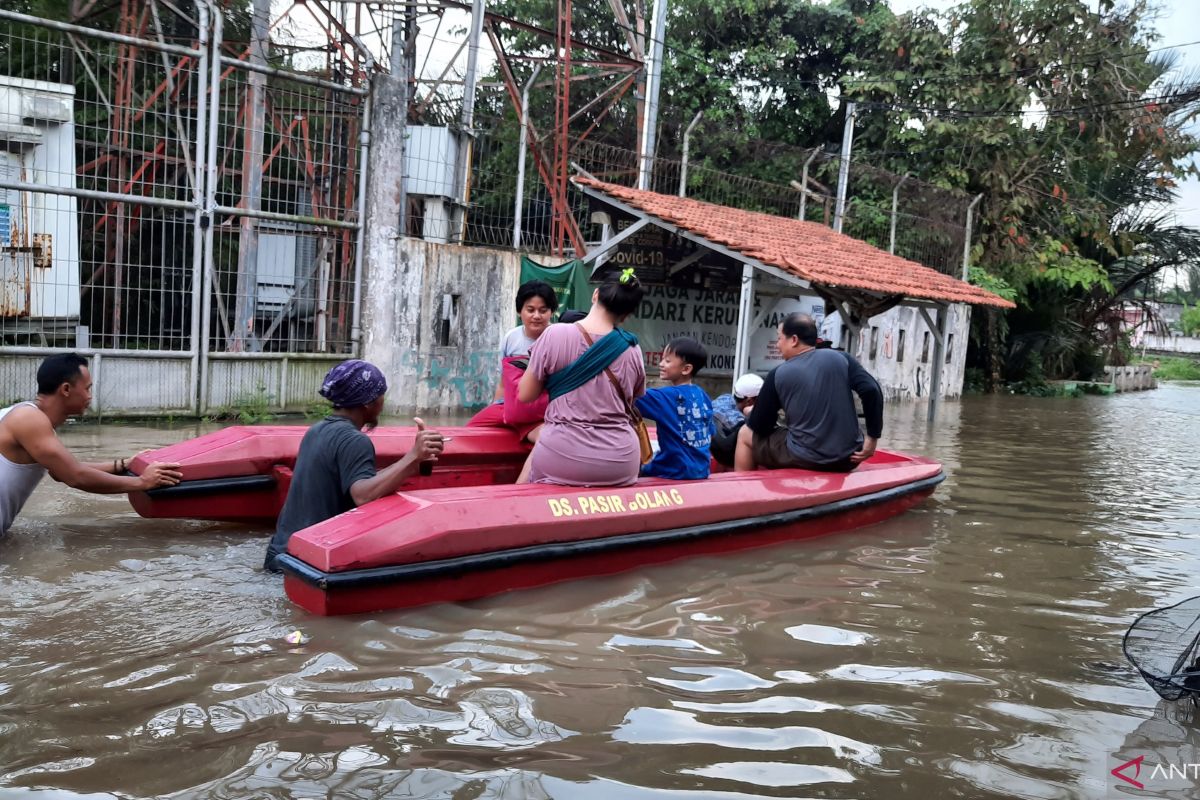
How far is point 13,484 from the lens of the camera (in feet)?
15.8

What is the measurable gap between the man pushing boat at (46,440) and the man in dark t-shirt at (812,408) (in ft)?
13.3

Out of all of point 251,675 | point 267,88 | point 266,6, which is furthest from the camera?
point 266,6

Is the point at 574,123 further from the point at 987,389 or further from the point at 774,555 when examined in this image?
the point at 774,555

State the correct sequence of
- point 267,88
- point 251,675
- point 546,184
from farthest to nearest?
point 546,184 → point 267,88 → point 251,675

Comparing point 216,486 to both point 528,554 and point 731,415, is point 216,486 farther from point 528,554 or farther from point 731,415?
point 731,415

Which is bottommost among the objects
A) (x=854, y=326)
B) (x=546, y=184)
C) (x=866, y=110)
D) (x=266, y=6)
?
(x=854, y=326)

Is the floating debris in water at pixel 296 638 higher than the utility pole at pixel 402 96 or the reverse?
the reverse

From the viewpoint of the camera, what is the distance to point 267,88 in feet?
32.1

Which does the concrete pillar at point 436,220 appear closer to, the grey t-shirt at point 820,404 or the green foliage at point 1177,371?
the grey t-shirt at point 820,404

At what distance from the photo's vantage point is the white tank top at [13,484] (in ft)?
15.6

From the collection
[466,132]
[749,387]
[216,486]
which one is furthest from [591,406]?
[466,132]

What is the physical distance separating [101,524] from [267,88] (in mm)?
5650

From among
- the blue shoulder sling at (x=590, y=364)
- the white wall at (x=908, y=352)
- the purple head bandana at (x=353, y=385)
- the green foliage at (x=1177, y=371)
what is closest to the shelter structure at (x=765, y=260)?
the white wall at (x=908, y=352)

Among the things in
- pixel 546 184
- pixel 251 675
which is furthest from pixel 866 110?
pixel 251 675
